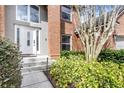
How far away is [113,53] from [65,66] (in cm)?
875

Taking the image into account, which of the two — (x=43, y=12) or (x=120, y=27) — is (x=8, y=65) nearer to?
(x=43, y=12)

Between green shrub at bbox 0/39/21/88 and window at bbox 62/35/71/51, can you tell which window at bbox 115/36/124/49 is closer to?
window at bbox 62/35/71/51

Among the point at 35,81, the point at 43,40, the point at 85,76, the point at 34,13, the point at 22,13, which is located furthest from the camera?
the point at 43,40

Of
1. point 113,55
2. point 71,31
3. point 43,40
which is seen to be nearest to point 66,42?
point 71,31

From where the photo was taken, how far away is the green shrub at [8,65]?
4598 mm

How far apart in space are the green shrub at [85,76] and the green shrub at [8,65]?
86.9 inches

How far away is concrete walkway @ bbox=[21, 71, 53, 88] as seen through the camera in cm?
743

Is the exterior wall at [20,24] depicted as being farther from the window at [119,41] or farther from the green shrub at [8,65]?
the green shrub at [8,65]

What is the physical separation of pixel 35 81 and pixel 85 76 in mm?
2120

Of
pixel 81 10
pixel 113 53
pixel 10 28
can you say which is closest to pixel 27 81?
pixel 81 10

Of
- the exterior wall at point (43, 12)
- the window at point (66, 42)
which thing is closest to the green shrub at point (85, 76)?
the exterior wall at point (43, 12)

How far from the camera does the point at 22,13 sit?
15.1 metres

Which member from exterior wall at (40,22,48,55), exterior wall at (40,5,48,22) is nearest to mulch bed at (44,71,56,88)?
exterior wall at (40,22,48,55)

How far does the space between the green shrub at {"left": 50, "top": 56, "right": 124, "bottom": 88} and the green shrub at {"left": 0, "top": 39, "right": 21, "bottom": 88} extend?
2207mm
